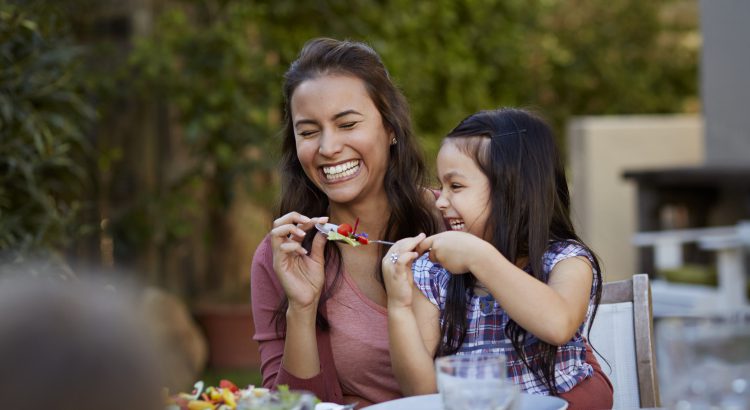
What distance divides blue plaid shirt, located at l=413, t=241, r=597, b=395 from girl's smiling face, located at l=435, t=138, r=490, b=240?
13 centimetres

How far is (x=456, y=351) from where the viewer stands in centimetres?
189

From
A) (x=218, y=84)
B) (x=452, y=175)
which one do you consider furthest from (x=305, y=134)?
(x=218, y=84)

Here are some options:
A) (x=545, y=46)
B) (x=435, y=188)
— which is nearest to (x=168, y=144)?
(x=435, y=188)

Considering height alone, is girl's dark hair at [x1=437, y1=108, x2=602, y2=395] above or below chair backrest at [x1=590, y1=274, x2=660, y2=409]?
above

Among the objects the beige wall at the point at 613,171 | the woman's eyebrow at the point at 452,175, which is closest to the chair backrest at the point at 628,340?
the woman's eyebrow at the point at 452,175

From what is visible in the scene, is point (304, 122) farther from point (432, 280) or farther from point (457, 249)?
point (457, 249)

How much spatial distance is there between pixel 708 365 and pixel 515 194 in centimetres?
80

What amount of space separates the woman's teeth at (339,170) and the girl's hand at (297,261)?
0.60 feet

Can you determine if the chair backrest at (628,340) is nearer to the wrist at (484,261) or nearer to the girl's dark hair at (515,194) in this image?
the girl's dark hair at (515,194)

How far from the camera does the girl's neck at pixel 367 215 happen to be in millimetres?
2355

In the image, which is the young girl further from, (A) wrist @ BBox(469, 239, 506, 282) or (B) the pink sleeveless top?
(B) the pink sleeveless top

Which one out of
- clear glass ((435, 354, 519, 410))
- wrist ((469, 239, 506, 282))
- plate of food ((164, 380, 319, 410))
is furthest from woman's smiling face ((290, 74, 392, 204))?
clear glass ((435, 354, 519, 410))

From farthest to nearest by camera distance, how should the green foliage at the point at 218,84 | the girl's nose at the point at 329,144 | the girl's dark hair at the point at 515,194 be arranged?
1. the green foliage at the point at 218,84
2. the girl's nose at the point at 329,144
3. the girl's dark hair at the point at 515,194

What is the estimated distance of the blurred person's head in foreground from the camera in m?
0.63
